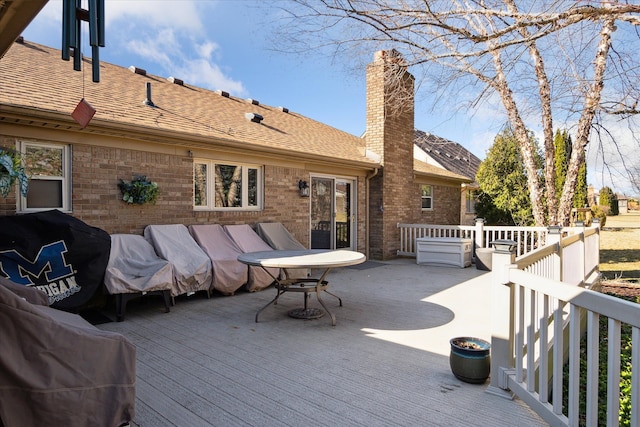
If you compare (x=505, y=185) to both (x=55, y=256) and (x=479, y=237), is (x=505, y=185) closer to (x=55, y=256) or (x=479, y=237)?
(x=479, y=237)

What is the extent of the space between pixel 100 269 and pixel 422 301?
14.8 ft

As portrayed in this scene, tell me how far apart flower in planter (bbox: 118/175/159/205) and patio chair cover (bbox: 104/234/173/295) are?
1.86ft

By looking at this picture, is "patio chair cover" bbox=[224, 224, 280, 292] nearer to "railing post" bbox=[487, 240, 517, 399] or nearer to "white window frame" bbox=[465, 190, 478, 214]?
"railing post" bbox=[487, 240, 517, 399]

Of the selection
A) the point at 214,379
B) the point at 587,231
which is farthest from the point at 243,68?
the point at 214,379

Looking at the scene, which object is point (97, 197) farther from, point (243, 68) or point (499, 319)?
point (243, 68)

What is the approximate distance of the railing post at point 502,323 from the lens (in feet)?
9.85

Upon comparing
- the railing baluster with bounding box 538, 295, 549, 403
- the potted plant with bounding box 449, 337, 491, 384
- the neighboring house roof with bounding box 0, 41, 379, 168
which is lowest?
the potted plant with bounding box 449, 337, 491, 384

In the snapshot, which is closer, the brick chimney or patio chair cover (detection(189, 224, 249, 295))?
patio chair cover (detection(189, 224, 249, 295))

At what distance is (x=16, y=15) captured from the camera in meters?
2.45

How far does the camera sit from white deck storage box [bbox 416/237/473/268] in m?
9.45

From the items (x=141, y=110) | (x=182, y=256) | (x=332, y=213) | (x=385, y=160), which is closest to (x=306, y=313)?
(x=182, y=256)

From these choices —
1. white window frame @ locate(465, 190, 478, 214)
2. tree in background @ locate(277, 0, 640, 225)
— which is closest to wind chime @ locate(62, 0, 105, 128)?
tree in background @ locate(277, 0, 640, 225)

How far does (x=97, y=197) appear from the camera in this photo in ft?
19.0

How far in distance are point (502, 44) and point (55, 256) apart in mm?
6008
